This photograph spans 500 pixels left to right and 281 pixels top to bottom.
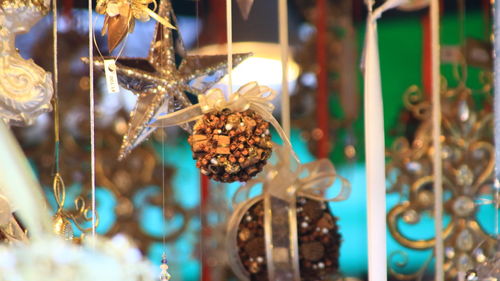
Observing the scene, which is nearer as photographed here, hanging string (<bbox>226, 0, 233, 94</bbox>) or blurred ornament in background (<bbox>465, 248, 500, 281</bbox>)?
hanging string (<bbox>226, 0, 233, 94</bbox>)

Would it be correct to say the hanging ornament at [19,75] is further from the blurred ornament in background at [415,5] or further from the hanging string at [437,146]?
the blurred ornament in background at [415,5]

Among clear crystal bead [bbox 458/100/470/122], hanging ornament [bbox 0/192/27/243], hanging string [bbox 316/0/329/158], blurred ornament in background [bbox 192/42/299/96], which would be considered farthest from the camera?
clear crystal bead [bbox 458/100/470/122]

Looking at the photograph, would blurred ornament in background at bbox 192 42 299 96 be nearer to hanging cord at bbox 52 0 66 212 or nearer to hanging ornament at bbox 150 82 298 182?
hanging ornament at bbox 150 82 298 182

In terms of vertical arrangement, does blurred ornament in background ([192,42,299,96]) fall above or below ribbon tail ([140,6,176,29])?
below

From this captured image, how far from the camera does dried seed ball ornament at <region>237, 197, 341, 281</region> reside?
6.26ft

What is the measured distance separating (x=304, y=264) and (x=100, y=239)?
1.65 feet

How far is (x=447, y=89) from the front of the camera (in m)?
2.45

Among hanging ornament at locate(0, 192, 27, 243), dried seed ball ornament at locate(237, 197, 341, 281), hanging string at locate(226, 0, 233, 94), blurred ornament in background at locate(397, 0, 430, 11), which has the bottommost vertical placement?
dried seed ball ornament at locate(237, 197, 341, 281)

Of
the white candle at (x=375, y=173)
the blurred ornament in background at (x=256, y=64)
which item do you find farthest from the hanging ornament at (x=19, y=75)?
the white candle at (x=375, y=173)

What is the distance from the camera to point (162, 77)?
1.69m

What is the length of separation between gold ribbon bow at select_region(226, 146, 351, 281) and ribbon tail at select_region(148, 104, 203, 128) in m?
0.27

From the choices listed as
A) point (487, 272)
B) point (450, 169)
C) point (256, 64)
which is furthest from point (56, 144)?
point (450, 169)

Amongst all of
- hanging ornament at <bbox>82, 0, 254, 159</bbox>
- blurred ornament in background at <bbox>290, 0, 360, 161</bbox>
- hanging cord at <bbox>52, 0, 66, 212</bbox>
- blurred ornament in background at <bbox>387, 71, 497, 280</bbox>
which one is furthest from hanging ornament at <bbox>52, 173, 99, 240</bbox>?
blurred ornament in background at <bbox>387, 71, 497, 280</bbox>

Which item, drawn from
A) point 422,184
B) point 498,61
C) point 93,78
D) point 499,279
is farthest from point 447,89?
point 93,78
